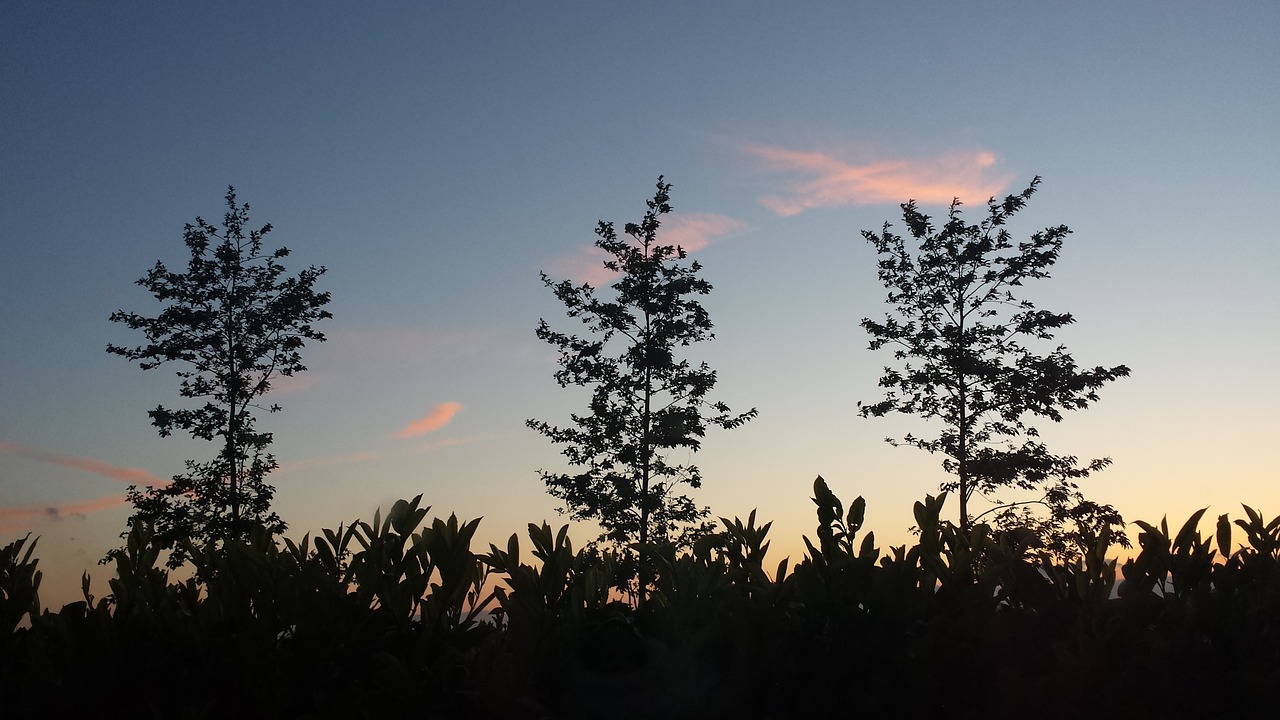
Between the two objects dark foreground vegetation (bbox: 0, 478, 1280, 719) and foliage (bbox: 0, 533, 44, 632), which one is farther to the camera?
foliage (bbox: 0, 533, 44, 632)

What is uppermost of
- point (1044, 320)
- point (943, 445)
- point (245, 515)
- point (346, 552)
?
point (1044, 320)

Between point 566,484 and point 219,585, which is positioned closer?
point 219,585

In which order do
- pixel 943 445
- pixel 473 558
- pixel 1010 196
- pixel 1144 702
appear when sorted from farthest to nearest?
pixel 1010 196 < pixel 943 445 < pixel 1144 702 < pixel 473 558

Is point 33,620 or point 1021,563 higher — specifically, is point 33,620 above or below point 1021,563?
below

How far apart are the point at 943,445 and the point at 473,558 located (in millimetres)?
29010

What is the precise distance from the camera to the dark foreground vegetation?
338cm

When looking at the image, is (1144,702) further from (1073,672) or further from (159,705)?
(159,705)

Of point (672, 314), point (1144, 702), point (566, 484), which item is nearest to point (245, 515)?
point (566, 484)

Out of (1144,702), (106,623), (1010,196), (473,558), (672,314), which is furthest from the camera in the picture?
(672,314)

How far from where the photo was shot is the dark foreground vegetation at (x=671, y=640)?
3.38 metres

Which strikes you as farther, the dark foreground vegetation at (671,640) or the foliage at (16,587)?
the foliage at (16,587)

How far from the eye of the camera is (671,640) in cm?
352

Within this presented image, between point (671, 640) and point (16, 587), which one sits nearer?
point (671, 640)

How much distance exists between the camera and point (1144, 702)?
12.5 ft
